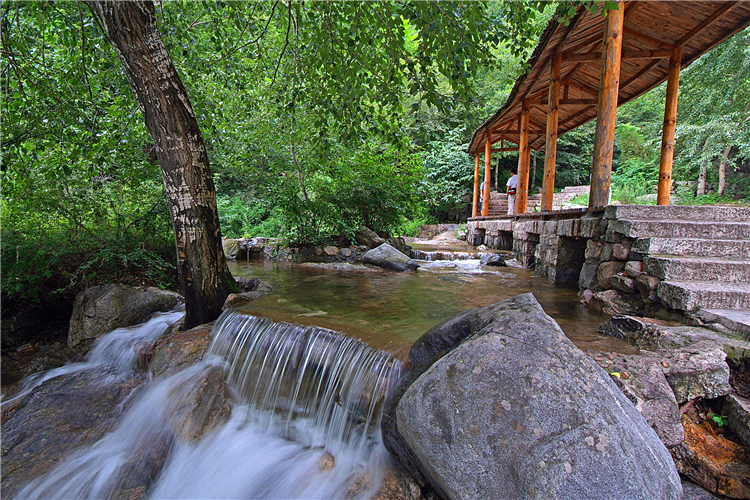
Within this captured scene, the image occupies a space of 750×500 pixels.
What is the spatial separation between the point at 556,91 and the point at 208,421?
7.61 m

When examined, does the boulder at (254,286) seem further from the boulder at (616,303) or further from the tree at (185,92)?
the boulder at (616,303)

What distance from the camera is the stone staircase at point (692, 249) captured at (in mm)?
2871

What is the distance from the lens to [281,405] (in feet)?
10.1

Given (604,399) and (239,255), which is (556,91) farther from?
(239,255)

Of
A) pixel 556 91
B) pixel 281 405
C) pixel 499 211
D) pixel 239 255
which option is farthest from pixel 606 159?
pixel 499 211

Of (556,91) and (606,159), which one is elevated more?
(556,91)

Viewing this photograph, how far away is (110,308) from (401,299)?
3.90 m

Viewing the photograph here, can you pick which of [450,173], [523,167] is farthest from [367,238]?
[450,173]

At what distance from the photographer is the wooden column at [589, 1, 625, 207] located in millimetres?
4641

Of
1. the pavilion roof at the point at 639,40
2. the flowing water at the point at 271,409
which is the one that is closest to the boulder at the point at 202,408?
the flowing water at the point at 271,409

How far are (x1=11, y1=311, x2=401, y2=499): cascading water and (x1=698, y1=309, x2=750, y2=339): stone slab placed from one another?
7.88 ft

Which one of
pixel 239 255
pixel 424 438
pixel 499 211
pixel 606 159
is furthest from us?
pixel 499 211

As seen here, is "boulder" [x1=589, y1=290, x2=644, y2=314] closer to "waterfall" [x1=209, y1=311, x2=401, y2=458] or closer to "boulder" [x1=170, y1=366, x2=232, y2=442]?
"waterfall" [x1=209, y1=311, x2=401, y2=458]

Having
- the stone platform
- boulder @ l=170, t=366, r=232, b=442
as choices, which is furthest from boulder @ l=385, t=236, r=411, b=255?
boulder @ l=170, t=366, r=232, b=442
